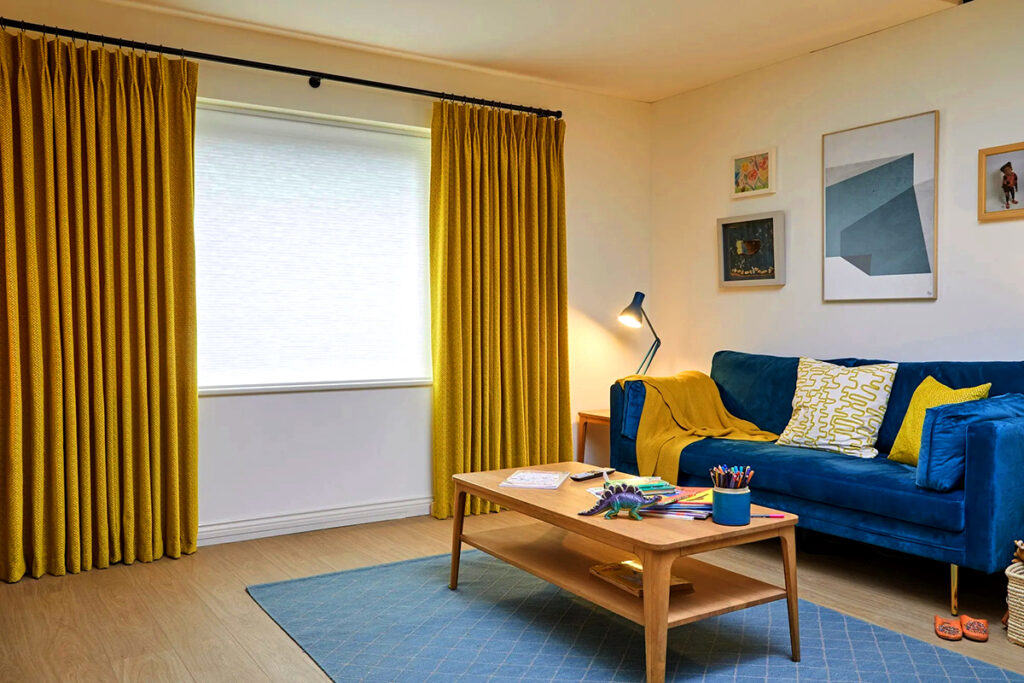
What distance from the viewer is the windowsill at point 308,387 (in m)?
3.94

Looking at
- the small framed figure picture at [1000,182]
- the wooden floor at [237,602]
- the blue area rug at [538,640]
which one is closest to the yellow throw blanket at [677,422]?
the wooden floor at [237,602]

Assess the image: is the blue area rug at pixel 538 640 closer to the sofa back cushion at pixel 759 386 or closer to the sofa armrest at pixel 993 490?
the sofa armrest at pixel 993 490

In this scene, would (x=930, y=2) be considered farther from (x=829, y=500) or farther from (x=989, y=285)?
(x=829, y=500)

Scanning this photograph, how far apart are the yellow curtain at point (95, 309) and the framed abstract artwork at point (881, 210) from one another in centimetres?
303

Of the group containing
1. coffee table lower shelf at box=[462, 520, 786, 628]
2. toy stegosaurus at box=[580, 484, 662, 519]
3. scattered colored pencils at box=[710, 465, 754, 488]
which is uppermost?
scattered colored pencils at box=[710, 465, 754, 488]

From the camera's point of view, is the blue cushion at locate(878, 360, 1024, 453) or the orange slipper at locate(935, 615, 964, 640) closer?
the orange slipper at locate(935, 615, 964, 640)

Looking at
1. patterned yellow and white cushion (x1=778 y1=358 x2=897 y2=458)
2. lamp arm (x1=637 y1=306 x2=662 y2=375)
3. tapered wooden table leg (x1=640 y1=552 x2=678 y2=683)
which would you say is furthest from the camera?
lamp arm (x1=637 y1=306 x2=662 y2=375)

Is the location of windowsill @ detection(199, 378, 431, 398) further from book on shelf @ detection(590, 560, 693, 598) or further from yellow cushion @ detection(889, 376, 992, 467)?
yellow cushion @ detection(889, 376, 992, 467)

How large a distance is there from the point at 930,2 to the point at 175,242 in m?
3.41

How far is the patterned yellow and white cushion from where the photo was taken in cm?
365

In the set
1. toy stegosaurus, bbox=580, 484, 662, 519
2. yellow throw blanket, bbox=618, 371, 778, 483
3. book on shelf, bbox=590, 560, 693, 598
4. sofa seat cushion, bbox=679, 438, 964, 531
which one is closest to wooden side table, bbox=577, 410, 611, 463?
yellow throw blanket, bbox=618, 371, 778, 483

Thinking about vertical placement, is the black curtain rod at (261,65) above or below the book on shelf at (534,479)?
above

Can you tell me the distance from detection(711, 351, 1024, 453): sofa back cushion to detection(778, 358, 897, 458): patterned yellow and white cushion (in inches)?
2.3

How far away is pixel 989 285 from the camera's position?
142 inches
